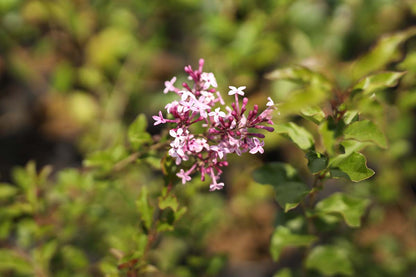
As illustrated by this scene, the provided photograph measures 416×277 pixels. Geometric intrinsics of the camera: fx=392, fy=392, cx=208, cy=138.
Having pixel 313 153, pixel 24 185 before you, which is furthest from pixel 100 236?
pixel 313 153

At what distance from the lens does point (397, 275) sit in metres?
1.33

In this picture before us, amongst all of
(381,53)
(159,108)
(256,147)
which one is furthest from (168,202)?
(159,108)

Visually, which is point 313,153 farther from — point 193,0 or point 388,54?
point 193,0

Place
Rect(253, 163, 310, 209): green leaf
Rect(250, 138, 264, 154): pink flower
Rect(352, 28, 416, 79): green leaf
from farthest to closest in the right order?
1. Rect(352, 28, 416, 79): green leaf
2. Rect(253, 163, 310, 209): green leaf
3. Rect(250, 138, 264, 154): pink flower

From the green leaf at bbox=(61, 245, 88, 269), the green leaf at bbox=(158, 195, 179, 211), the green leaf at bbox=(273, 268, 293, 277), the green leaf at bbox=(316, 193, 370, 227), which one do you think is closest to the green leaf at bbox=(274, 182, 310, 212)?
the green leaf at bbox=(316, 193, 370, 227)

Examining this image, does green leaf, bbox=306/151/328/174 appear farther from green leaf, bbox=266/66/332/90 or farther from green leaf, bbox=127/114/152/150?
green leaf, bbox=127/114/152/150

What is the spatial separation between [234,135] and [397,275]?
96 cm

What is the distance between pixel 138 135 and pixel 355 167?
0.44 metres

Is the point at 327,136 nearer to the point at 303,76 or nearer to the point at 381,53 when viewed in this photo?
the point at 303,76

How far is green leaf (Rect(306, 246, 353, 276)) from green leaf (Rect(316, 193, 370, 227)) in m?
0.17

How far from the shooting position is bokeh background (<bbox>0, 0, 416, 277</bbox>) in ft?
3.85

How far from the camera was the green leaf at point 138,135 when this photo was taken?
0.83 meters

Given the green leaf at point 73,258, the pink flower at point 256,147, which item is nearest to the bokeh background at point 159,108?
the green leaf at point 73,258

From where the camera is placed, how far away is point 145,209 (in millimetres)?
857
